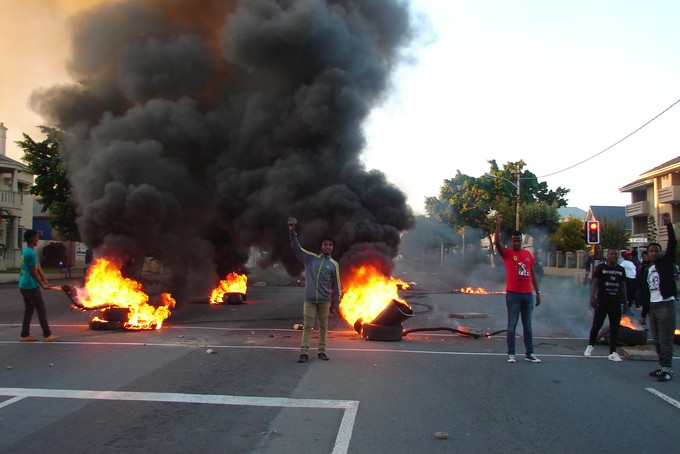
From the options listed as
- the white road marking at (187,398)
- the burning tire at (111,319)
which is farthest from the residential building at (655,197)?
the white road marking at (187,398)

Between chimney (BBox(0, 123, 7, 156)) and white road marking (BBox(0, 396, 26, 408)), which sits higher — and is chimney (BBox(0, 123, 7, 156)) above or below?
above

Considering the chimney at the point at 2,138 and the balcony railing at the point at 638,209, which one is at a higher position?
the chimney at the point at 2,138

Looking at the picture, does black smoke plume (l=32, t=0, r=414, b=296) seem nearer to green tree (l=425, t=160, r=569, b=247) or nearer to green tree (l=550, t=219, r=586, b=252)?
green tree (l=425, t=160, r=569, b=247)

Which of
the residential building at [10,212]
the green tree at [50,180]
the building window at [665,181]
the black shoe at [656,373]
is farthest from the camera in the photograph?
the building window at [665,181]

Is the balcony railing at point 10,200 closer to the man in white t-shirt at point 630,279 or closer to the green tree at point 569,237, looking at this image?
the man in white t-shirt at point 630,279

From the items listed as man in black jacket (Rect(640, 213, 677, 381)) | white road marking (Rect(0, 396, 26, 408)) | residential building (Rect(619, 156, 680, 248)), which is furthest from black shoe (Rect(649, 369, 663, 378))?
residential building (Rect(619, 156, 680, 248))

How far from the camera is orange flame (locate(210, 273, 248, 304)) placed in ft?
53.2

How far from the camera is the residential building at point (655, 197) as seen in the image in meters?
33.6

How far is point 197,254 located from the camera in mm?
14477

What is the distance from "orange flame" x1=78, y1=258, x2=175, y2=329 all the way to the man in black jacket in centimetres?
800

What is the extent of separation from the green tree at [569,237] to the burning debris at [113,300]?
3653cm

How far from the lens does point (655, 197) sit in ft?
120

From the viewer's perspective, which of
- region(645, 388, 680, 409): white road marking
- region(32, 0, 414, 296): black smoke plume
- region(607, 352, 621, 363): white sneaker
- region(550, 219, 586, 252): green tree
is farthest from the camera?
region(550, 219, 586, 252): green tree

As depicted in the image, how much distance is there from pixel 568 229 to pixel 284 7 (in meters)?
33.3
